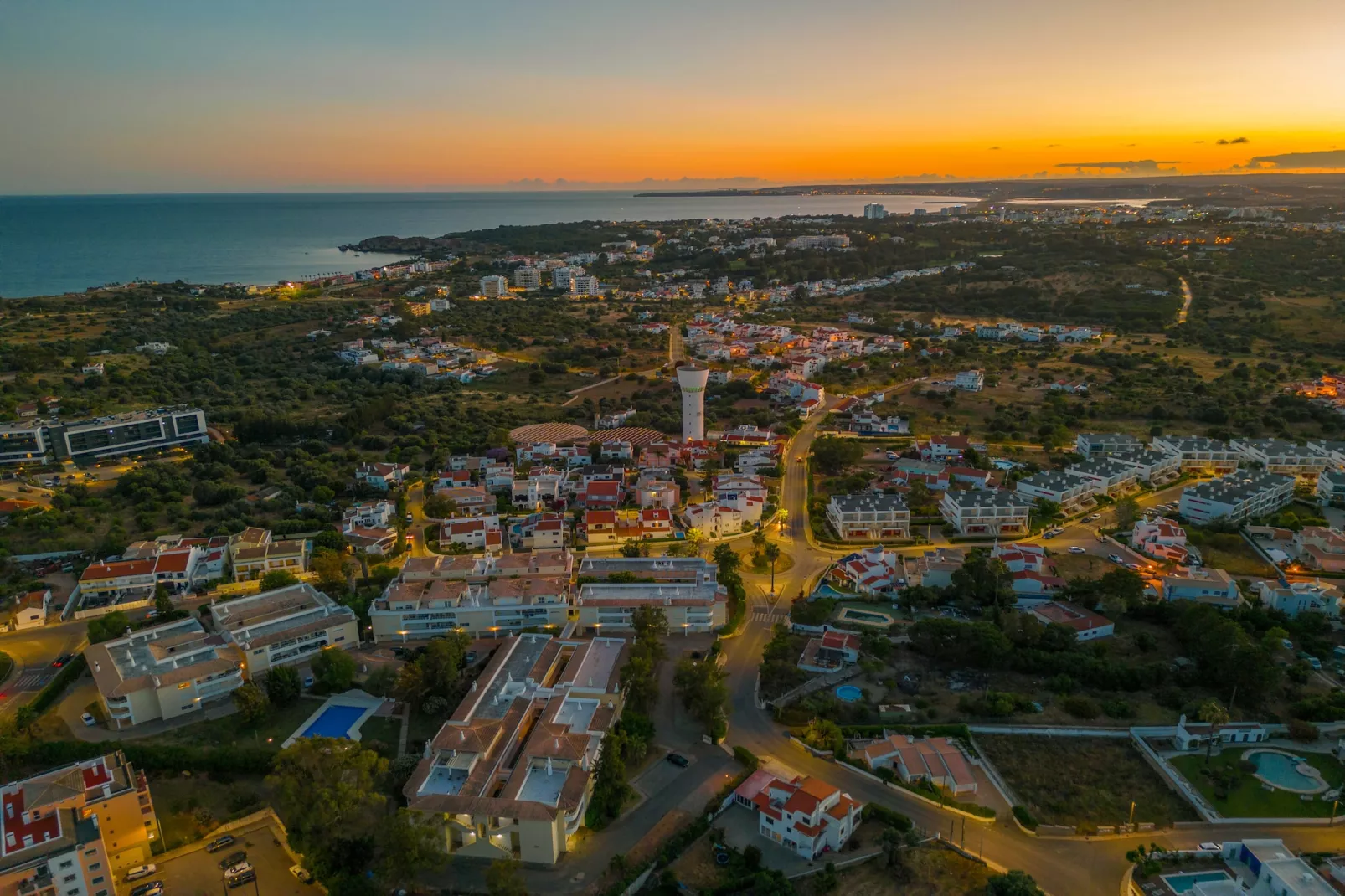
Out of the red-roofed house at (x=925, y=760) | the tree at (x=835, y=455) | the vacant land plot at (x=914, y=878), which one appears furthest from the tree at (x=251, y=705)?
the tree at (x=835, y=455)

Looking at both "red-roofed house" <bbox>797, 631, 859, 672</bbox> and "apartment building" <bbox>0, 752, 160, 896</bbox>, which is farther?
"red-roofed house" <bbox>797, 631, 859, 672</bbox>

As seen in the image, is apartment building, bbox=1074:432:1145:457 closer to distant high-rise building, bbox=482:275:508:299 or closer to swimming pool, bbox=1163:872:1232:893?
swimming pool, bbox=1163:872:1232:893

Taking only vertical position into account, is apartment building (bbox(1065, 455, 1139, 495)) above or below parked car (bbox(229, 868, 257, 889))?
above

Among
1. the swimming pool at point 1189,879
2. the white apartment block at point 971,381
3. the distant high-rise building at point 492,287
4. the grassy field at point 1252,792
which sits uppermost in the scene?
the distant high-rise building at point 492,287

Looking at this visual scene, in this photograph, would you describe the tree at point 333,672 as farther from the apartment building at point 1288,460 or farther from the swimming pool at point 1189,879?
the apartment building at point 1288,460

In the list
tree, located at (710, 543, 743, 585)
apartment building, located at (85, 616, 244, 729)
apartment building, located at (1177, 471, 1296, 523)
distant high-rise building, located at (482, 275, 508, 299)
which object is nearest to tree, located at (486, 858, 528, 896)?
apartment building, located at (85, 616, 244, 729)

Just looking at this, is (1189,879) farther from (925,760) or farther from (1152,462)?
(1152,462)

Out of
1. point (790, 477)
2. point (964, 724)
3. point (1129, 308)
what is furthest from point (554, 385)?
point (1129, 308)
